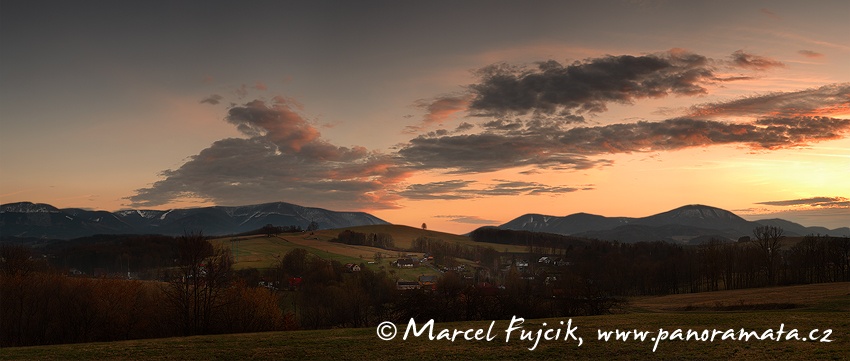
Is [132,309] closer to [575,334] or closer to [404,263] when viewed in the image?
[575,334]

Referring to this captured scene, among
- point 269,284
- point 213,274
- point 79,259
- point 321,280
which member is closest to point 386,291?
point 321,280

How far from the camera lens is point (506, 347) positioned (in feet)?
110

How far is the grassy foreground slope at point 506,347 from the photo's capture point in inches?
1160

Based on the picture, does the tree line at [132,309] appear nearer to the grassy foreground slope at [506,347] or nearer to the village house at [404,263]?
the grassy foreground slope at [506,347]

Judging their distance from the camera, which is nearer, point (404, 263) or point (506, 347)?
point (506, 347)

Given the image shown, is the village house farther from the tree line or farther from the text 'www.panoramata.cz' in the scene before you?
the text 'www.panoramata.cz'

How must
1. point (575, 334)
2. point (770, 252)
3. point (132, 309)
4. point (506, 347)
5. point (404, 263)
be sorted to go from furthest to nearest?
point (404, 263)
point (770, 252)
point (132, 309)
point (575, 334)
point (506, 347)

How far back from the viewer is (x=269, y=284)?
12475 centimetres

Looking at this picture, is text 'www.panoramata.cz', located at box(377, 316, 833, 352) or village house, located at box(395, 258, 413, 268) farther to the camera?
village house, located at box(395, 258, 413, 268)

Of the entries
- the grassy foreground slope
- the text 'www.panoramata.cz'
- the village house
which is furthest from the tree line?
the village house

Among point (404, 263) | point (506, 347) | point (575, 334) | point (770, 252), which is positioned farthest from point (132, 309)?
point (770, 252)

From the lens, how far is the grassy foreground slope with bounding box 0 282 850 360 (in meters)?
29.5

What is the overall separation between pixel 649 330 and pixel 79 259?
212m

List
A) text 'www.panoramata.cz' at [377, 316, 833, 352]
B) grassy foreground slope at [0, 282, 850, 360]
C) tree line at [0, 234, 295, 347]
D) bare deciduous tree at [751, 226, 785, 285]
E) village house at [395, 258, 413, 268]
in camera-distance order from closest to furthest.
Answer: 1. grassy foreground slope at [0, 282, 850, 360]
2. text 'www.panoramata.cz' at [377, 316, 833, 352]
3. tree line at [0, 234, 295, 347]
4. bare deciduous tree at [751, 226, 785, 285]
5. village house at [395, 258, 413, 268]
